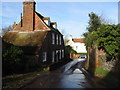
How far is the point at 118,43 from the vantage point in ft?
44.7

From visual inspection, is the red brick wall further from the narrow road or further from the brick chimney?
the narrow road

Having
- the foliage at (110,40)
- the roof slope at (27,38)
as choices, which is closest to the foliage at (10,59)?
the roof slope at (27,38)

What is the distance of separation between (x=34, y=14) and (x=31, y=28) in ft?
8.81

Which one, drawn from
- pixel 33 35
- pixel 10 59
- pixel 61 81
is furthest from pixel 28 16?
pixel 61 81

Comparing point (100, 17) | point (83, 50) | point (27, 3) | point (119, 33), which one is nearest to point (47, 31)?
point (27, 3)

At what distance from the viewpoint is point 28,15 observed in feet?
79.6

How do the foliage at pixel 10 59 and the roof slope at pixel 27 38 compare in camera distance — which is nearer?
the foliage at pixel 10 59

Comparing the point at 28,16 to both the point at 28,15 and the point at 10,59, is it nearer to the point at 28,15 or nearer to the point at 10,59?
the point at 28,15

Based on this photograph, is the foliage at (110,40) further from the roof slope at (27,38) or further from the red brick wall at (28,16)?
the red brick wall at (28,16)

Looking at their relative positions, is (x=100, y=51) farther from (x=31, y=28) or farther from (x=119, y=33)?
(x=31, y=28)

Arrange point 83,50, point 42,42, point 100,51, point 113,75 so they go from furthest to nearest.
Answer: point 83,50
point 42,42
point 100,51
point 113,75

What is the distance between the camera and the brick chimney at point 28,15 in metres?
24.1

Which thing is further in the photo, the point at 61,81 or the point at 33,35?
the point at 33,35

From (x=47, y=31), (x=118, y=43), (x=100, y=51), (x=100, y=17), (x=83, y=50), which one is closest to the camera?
(x=118, y=43)
